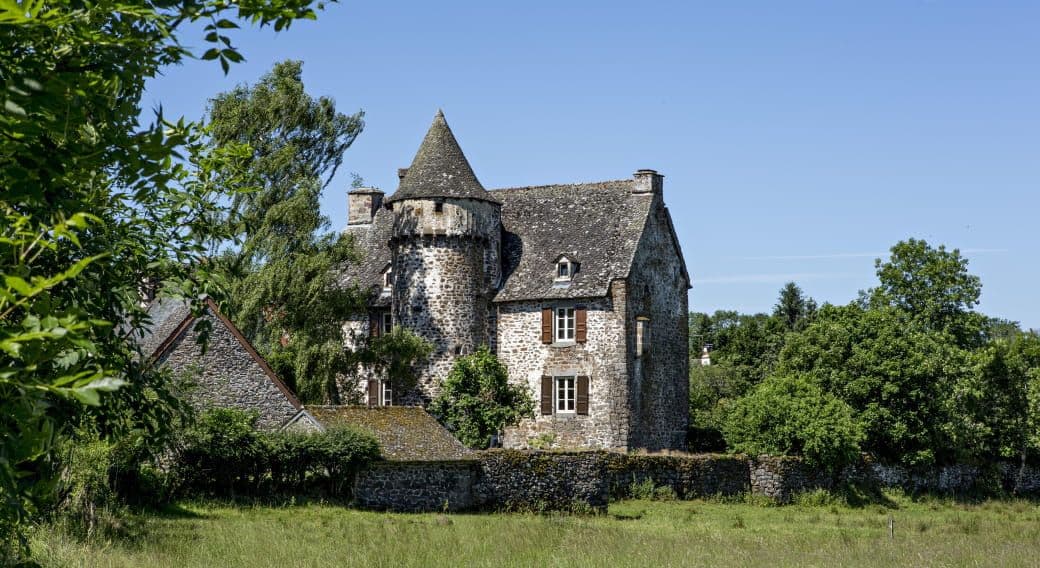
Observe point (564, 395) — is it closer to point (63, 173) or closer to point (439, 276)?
point (439, 276)

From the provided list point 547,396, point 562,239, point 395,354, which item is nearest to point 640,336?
point 547,396

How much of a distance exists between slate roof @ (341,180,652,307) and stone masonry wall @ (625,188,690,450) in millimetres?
811

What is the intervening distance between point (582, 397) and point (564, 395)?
80cm

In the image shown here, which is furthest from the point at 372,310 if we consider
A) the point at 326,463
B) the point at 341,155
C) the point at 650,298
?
the point at 326,463

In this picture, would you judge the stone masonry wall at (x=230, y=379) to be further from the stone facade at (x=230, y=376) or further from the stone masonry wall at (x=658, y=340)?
the stone masonry wall at (x=658, y=340)

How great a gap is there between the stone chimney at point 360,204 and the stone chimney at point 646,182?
13.6 m

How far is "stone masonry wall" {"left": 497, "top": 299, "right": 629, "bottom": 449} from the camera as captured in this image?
4528 centimetres

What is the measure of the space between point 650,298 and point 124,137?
4140cm

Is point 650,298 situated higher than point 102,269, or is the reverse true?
point 650,298

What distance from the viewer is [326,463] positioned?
31.9m

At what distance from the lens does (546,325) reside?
46625mm

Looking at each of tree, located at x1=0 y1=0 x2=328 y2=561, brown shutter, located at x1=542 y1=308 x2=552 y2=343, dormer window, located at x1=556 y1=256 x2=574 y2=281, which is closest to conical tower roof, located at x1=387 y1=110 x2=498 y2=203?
dormer window, located at x1=556 y1=256 x2=574 y2=281

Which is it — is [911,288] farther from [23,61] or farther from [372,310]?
[23,61]

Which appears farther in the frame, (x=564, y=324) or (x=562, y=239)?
(x=562, y=239)
